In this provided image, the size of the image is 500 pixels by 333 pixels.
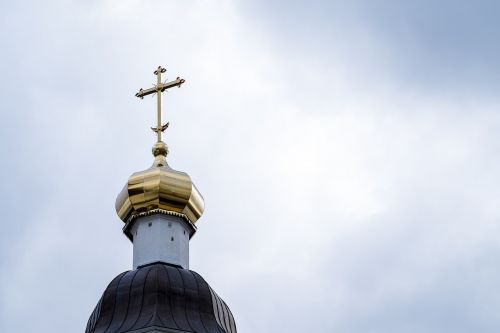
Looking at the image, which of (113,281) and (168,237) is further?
(168,237)

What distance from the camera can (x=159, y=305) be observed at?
24.7 meters

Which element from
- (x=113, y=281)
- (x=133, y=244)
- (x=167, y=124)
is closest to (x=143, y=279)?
(x=113, y=281)

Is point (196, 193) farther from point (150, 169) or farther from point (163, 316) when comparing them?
point (163, 316)

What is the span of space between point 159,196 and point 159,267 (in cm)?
247

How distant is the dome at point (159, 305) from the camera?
80.5ft

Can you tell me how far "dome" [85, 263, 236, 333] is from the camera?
2453 cm

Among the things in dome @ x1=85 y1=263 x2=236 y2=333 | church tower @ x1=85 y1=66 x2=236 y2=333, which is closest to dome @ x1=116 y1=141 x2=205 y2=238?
church tower @ x1=85 y1=66 x2=236 y2=333

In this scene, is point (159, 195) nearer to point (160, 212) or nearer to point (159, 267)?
point (160, 212)

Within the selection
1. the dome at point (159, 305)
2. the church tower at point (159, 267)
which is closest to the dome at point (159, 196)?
the church tower at point (159, 267)

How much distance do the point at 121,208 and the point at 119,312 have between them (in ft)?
12.7

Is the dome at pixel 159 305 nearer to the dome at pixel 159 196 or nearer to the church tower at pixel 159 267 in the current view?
the church tower at pixel 159 267

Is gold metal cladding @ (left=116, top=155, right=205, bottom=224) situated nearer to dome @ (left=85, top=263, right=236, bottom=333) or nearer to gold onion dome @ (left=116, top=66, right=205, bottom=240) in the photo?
gold onion dome @ (left=116, top=66, right=205, bottom=240)

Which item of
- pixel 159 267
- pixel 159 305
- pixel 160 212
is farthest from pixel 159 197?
pixel 159 305

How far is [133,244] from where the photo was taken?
28.0m
